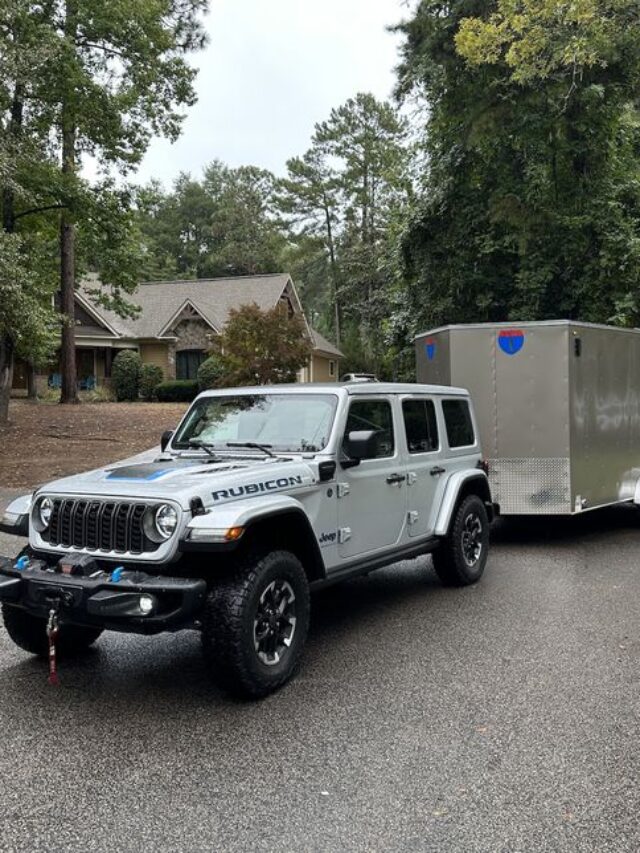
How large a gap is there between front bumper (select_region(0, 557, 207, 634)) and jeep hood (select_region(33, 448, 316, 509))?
457mm

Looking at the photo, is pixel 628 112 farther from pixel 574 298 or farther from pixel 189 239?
pixel 189 239

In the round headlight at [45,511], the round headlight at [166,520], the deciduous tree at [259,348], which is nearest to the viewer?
the round headlight at [166,520]

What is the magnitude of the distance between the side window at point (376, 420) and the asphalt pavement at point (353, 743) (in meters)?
1.39

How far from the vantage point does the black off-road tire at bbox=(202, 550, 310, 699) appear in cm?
425

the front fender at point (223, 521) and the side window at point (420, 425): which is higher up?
the side window at point (420, 425)

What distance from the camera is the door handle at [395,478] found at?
6.07 m

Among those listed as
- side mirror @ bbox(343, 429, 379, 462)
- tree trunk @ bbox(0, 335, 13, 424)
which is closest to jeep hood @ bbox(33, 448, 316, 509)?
side mirror @ bbox(343, 429, 379, 462)

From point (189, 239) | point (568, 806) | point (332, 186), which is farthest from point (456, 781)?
point (189, 239)

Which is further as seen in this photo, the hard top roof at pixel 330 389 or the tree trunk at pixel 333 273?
the tree trunk at pixel 333 273

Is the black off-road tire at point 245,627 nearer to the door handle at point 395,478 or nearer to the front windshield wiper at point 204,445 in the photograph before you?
the front windshield wiper at point 204,445

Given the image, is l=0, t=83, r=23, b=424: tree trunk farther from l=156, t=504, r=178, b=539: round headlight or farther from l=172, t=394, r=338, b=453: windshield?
l=156, t=504, r=178, b=539: round headlight

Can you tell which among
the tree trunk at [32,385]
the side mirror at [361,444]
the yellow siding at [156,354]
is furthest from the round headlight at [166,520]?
the yellow siding at [156,354]

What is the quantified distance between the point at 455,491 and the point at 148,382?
27.3m

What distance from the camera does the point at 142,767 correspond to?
3.70 meters
